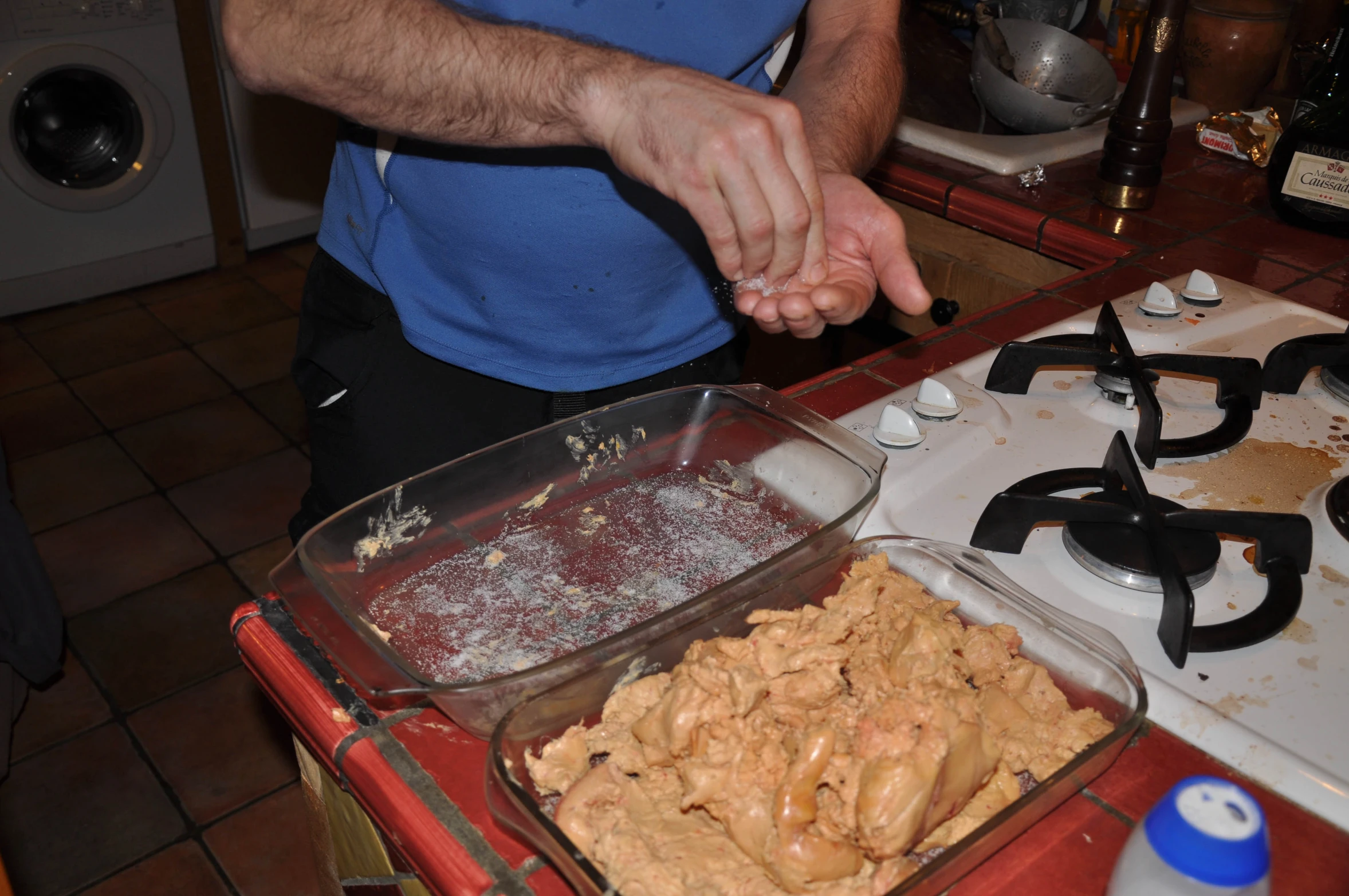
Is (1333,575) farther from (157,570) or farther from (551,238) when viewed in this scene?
(157,570)

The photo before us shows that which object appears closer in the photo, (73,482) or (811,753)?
(811,753)

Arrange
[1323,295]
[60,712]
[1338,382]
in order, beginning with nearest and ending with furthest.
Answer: [1338,382]
[1323,295]
[60,712]

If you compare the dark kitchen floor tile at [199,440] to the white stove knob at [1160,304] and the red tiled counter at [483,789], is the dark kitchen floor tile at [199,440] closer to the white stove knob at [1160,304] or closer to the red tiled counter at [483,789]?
the red tiled counter at [483,789]

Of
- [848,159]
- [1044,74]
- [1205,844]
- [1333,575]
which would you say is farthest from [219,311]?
[1205,844]

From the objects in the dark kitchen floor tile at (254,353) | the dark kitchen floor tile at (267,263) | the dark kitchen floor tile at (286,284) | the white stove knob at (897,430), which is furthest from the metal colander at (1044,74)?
the dark kitchen floor tile at (267,263)

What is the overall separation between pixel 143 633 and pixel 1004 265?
66.5 inches

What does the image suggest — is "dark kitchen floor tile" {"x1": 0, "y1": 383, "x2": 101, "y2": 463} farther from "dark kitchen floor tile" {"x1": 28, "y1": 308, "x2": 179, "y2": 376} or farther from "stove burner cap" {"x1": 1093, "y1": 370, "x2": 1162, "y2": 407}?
"stove burner cap" {"x1": 1093, "y1": 370, "x2": 1162, "y2": 407}

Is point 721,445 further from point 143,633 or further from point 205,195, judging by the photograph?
point 205,195

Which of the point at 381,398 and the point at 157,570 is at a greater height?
the point at 381,398

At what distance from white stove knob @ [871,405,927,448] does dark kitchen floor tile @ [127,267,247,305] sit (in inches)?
112

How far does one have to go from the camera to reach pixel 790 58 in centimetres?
209

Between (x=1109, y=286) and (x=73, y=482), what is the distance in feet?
7.32

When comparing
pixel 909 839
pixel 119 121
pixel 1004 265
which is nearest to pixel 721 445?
pixel 909 839

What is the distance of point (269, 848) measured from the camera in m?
1.61
